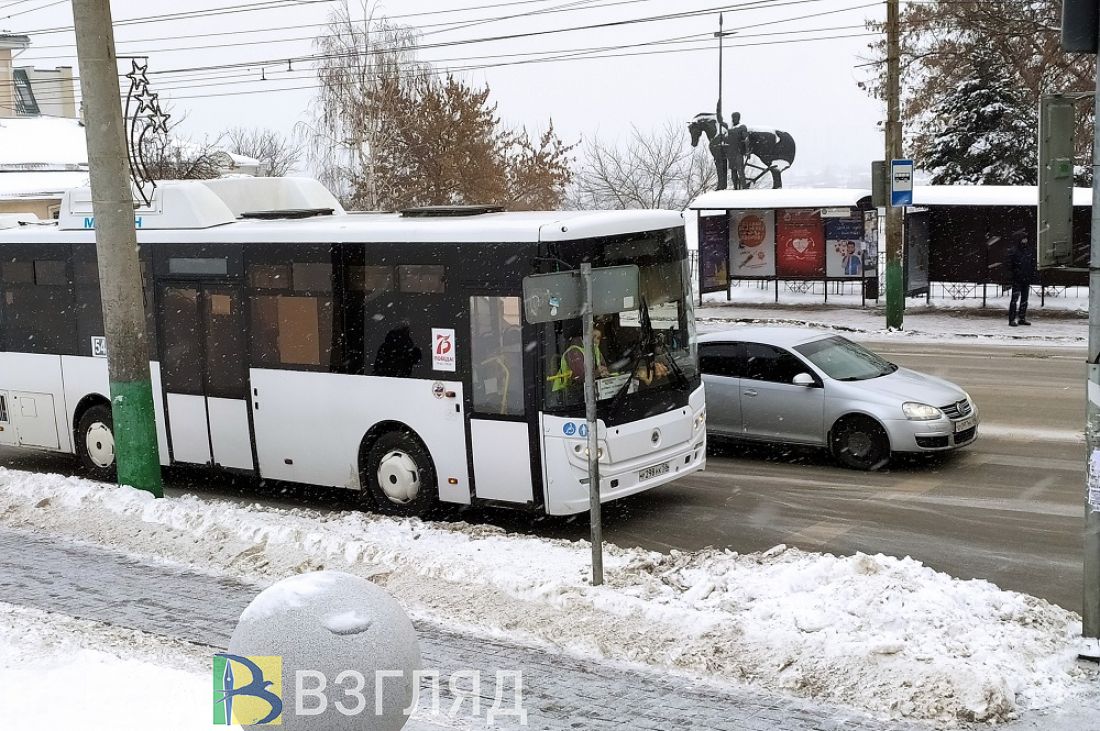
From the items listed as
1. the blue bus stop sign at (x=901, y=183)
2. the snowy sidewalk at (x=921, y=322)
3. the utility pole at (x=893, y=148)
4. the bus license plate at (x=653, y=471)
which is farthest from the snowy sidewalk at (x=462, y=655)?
the utility pole at (x=893, y=148)

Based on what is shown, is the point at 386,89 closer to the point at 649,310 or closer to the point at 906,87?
the point at 906,87

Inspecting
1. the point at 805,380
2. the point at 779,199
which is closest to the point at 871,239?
the point at 779,199

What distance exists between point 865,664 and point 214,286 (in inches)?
327

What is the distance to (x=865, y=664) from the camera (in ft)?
24.3

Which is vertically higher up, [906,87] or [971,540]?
[906,87]

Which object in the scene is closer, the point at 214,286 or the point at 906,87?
the point at 214,286

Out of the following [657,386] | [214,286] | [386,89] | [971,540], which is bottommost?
[971,540]

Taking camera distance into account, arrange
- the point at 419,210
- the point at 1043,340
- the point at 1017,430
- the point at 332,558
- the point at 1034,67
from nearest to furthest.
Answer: the point at 332,558 → the point at 419,210 → the point at 1017,430 → the point at 1043,340 → the point at 1034,67

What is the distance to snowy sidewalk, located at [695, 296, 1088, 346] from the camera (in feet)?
82.6

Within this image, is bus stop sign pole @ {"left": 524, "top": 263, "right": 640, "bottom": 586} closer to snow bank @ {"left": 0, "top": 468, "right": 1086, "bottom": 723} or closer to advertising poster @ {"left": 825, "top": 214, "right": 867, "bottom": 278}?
snow bank @ {"left": 0, "top": 468, "right": 1086, "bottom": 723}

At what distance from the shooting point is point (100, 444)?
1451 centimetres

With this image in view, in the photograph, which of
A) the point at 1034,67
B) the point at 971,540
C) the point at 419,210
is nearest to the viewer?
the point at 971,540

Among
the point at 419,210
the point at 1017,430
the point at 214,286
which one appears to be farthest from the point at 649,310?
the point at 1017,430

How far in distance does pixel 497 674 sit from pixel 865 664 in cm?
220
